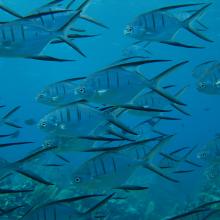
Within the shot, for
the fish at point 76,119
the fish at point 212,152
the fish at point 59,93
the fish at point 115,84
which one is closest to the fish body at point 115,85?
the fish at point 115,84

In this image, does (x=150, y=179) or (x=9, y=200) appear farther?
(x=150, y=179)

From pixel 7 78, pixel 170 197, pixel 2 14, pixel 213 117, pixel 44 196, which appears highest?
pixel 2 14

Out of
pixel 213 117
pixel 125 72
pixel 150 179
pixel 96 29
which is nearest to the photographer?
pixel 125 72

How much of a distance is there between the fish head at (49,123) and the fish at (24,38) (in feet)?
3.27

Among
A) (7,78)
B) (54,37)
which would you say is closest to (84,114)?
(54,37)

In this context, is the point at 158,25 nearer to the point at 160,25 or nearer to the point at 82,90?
the point at 160,25

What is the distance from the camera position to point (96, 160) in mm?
3641

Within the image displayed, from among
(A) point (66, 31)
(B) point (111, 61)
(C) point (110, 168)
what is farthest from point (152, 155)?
(B) point (111, 61)

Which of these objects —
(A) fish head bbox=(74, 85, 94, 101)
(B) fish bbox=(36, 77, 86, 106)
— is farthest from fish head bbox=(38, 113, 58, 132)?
(A) fish head bbox=(74, 85, 94, 101)

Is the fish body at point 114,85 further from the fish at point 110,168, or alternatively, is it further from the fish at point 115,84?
the fish at point 110,168

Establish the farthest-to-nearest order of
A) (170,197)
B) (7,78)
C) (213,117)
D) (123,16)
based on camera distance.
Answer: (213,117), (7,78), (123,16), (170,197)

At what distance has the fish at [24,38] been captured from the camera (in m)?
3.13

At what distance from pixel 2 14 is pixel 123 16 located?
12499 millimetres

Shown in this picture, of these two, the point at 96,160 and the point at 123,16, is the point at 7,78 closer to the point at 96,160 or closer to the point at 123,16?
the point at 123,16
